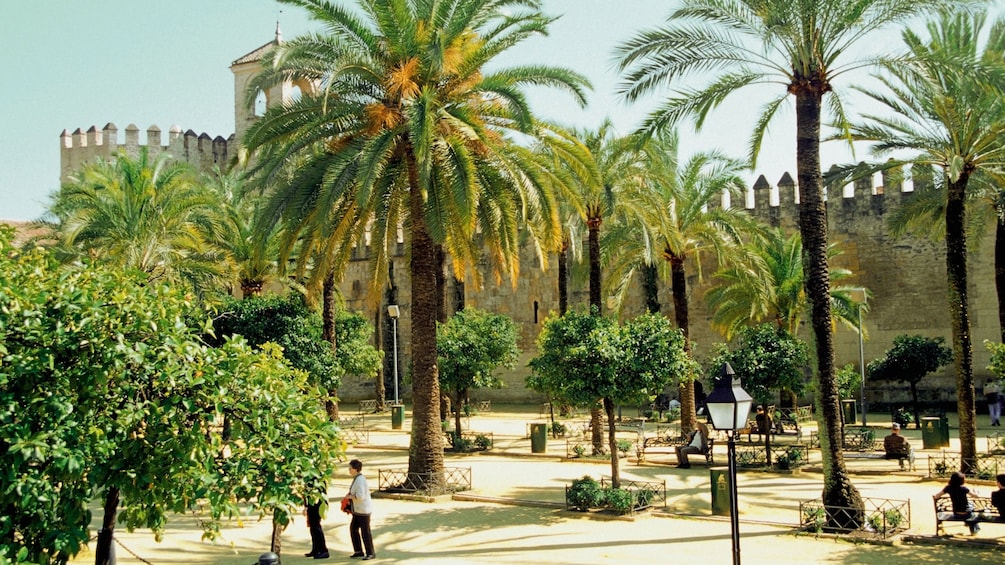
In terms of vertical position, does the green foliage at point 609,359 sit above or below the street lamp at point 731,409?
above

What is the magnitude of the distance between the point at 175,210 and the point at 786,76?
37.9 ft

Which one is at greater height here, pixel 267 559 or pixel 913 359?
pixel 913 359

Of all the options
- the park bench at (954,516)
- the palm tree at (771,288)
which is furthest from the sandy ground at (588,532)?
the palm tree at (771,288)

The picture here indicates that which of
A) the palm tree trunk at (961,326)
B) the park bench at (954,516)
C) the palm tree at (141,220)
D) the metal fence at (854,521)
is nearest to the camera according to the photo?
the park bench at (954,516)

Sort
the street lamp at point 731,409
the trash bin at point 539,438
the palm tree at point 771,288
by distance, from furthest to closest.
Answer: the palm tree at point 771,288, the trash bin at point 539,438, the street lamp at point 731,409

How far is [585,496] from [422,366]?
3.30 metres

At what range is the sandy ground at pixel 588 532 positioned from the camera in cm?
968

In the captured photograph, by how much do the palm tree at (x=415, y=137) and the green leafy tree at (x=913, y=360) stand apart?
1271 cm

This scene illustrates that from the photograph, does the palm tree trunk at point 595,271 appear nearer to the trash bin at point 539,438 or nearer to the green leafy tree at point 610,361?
the trash bin at point 539,438

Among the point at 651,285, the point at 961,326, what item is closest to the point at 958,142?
the point at 961,326

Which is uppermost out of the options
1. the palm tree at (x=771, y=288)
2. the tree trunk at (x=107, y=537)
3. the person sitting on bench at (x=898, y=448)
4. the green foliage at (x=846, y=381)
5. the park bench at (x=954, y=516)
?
the palm tree at (x=771, y=288)

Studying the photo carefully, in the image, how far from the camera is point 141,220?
57.2ft

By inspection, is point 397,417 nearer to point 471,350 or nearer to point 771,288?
point 471,350

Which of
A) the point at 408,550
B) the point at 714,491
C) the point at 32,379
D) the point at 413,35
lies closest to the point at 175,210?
the point at 413,35
